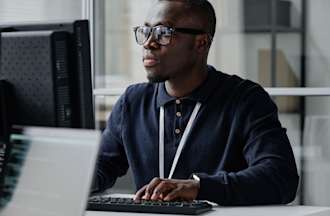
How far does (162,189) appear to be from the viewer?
2.00 metres

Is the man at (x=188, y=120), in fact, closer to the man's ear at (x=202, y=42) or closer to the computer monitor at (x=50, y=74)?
the man's ear at (x=202, y=42)

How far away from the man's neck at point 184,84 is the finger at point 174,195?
0.60 m

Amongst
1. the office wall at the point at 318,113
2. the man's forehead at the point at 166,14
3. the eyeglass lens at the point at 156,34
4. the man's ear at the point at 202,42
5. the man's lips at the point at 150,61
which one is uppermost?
the man's forehead at the point at 166,14

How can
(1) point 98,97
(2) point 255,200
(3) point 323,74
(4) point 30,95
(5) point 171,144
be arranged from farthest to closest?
(1) point 98,97 < (3) point 323,74 < (5) point 171,144 < (2) point 255,200 < (4) point 30,95

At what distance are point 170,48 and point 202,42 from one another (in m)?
0.13

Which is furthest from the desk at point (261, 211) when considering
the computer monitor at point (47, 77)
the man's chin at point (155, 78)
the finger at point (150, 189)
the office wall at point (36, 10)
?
the office wall at point (36, 10)

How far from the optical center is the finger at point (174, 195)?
199cm

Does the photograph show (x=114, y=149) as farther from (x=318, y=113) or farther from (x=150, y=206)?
(x=318, y=113)

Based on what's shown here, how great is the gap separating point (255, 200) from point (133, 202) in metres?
0.37

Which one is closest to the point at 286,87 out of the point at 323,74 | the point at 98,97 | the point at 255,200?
the point at 323,74

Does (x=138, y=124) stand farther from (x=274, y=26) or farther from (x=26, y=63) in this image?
(x=274, y=26)

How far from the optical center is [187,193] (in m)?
2.03

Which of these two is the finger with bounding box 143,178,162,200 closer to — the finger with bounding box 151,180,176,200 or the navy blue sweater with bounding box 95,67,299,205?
the finger with bounding box 151,180,176,200

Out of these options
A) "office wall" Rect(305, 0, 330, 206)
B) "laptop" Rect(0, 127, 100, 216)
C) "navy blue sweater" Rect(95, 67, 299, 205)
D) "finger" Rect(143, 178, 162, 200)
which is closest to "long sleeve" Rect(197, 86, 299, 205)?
"navy blue sweater" Rect(95, 67, 299, 205)
